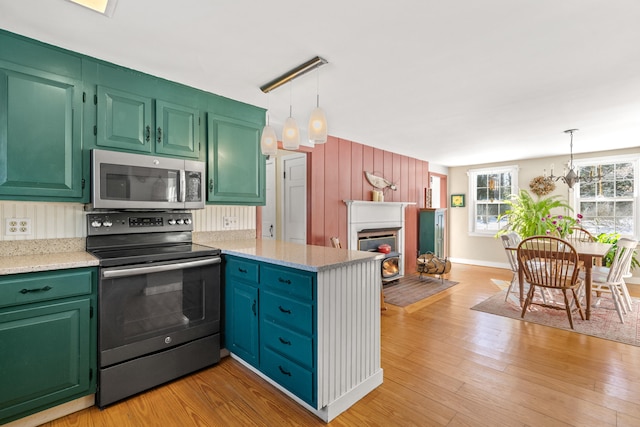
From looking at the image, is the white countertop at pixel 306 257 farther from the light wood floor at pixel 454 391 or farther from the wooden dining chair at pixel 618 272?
the wooden dining chair at pixel 618 272

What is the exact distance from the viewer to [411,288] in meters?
4.76

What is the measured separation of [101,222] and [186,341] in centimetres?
106

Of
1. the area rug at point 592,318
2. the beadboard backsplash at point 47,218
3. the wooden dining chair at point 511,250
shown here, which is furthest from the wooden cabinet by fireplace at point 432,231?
the beadboard backsplash at point 47,218

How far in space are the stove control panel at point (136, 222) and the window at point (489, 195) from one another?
6.08 meters

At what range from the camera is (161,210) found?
99.0 inches

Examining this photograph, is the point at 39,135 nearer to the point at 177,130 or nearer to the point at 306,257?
the point at 177,130

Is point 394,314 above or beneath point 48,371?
→ beneath

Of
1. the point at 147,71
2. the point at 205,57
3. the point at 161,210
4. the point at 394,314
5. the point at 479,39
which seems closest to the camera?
the point at 479,39

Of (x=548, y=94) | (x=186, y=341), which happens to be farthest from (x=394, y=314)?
(x=548, y=94)

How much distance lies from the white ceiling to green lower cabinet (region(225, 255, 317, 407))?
56.3 inches

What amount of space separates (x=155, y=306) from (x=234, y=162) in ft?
4.54

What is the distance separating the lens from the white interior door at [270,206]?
463 centimetres

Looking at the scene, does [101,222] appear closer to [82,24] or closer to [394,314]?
[82,24]

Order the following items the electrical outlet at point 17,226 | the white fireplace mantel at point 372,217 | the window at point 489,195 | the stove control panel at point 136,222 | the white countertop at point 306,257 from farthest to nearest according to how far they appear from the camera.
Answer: the window at point 489,195 → the white fireplace mantel at point 372,217 → the stove control panel at point 136,222 → the electrical outlet at point 17,226 → the white countertop at point 306,257
